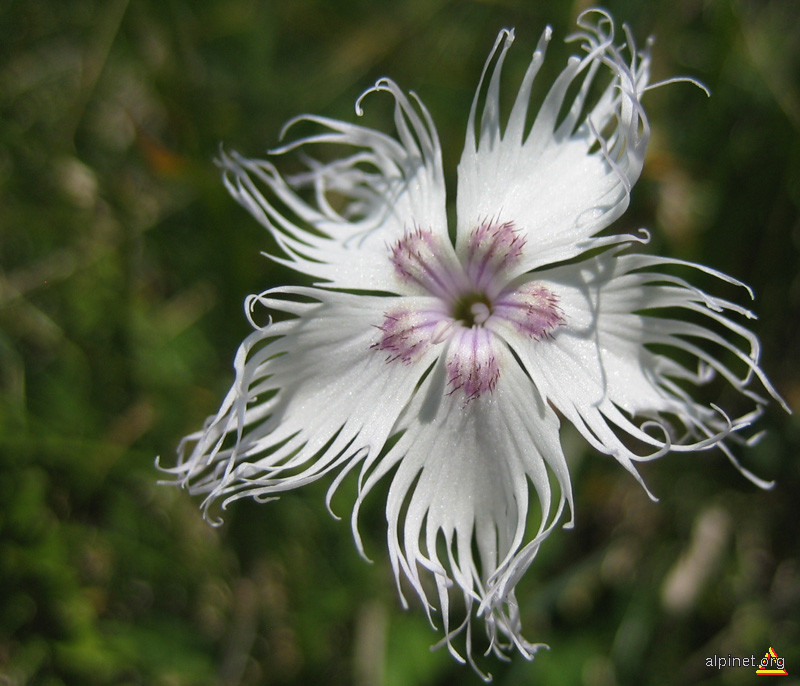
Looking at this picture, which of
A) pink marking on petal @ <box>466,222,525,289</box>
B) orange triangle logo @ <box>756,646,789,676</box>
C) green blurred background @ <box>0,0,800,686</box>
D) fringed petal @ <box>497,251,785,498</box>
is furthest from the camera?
green blurred background @ <box>0,0,800,686</box>

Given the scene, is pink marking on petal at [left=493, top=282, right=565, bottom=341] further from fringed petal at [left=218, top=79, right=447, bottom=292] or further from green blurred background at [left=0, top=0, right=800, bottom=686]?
green blurred background at [left=0, top=0, right=800, bottom=686]

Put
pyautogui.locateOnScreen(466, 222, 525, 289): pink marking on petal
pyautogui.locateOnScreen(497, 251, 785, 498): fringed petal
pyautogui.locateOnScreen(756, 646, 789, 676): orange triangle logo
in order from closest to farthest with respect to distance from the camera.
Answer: pyautogui.locateOnScreen(497, 251, 785, 498): fringed petal < pyautogui.locateOnScreen(466, 222, 525, 289): pink marking on petal < pyautogui.locateOnScreen(756, 646, 789, 676): orange triangle logo

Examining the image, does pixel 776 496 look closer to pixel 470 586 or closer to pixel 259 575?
pixel 470 586

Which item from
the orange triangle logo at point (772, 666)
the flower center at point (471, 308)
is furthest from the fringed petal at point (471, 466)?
the orange triangle logo at point (772, 666)

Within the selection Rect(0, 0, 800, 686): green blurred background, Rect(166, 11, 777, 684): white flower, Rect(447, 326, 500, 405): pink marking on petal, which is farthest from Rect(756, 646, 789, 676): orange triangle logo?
Rect(447, 326, 500, 405): pink marking on petal

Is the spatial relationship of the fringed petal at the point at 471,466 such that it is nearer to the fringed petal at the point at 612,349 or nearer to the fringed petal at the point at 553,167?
the fringed petal at the point at 612,349

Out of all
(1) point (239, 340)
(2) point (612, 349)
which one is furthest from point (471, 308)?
(1) point (239, 340)

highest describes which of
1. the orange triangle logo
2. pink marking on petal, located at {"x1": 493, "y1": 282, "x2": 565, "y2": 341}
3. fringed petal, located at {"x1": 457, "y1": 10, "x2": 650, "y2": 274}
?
fringed petal, located at {"x1": 457, "y1": 10, "x2": 650, "y2": 274}
